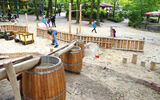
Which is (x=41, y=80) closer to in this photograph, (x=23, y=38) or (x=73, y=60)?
(x=73, y=60)

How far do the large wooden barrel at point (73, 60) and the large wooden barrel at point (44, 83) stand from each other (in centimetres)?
235

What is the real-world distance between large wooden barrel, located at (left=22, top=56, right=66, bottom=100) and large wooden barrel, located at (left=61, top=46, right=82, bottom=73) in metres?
2.35

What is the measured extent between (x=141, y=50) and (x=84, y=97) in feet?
24.2

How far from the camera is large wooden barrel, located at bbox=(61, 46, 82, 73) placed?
17.1 ft

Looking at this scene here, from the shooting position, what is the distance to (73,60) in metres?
5.34

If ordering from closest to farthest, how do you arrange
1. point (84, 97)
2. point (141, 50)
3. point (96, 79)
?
1. point (84, 97)
2. point (96, 79)
3. point (141, 50)

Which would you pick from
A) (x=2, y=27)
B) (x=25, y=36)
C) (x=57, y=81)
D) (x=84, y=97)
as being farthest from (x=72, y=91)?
(x=2, y=27)

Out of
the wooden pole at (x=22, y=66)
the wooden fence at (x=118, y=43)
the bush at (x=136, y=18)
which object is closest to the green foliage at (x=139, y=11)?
the bush at (x=136, y=18)

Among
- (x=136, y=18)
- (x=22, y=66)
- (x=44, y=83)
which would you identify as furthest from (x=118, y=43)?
(x=136, y=18)

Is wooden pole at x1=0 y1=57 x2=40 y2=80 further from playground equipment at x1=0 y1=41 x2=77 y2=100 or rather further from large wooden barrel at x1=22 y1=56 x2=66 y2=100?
large wooden barrel at x1=22 y1=56 x2=66 y2=100

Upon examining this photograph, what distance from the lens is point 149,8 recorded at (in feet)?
78.1

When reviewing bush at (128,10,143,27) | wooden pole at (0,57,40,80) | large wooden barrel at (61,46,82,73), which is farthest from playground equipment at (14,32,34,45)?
bush at (128,10,143,27)

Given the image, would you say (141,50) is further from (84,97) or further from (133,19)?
(133,19)

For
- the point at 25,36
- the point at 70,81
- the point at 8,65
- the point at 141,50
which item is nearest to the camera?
the point at 8,65
